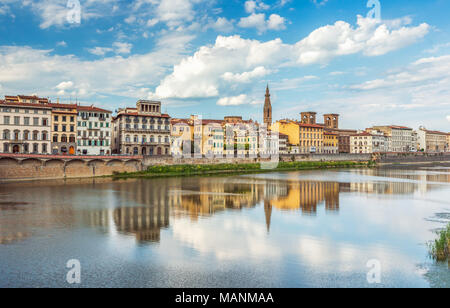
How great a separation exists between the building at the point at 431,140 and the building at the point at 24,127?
502 feet

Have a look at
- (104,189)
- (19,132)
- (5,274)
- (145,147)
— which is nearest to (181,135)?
(145,147)

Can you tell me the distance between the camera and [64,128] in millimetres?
61969

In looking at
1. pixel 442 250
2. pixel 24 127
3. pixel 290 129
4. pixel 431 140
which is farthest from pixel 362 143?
pixel 442 250

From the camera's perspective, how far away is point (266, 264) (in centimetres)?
1595

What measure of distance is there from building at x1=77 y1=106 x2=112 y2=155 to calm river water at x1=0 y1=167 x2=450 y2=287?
2700 centimetres

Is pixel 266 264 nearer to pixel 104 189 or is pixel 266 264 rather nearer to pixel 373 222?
pixel 373 222

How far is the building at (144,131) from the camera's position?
68.2 meters

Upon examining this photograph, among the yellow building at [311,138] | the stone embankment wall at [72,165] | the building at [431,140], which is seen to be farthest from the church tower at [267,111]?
the building at [431,140]

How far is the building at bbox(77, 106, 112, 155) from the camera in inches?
2512

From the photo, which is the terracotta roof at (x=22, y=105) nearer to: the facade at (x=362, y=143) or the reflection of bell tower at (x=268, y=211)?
the reflection of bell tower at (x=268, y=211)

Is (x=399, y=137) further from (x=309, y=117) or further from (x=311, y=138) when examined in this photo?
(x=311, y=138)

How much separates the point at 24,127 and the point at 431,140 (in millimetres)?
169027

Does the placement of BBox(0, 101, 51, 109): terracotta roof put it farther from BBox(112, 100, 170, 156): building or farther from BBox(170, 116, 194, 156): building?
BBox(170, 116, 194, 156): building

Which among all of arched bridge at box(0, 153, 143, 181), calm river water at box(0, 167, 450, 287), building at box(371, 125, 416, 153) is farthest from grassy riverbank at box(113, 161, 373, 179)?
building at box(371, 125, 416, 153)
